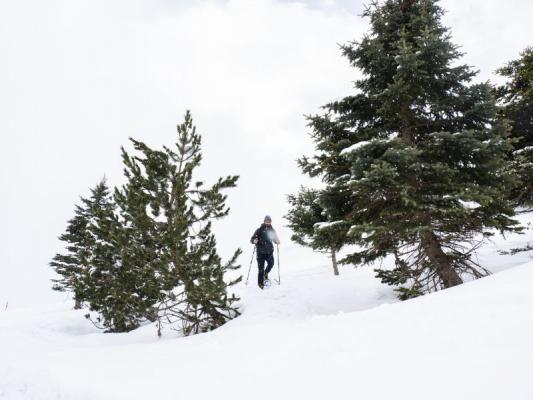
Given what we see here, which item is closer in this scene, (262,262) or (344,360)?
(344,360)

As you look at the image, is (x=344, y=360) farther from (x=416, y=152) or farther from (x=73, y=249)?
(x=73, y=249)

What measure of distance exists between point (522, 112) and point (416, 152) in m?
5.72

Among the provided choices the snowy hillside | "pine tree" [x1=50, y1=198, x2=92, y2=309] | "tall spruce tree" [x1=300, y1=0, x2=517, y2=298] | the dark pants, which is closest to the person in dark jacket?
the dark pants

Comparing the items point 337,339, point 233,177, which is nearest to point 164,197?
point 233,177

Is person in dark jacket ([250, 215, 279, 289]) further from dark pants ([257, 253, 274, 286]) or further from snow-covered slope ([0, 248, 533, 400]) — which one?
snow-covered slope ([0, 248, 533, 400])

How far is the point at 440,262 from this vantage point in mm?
8273

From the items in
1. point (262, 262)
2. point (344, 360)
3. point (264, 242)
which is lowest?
point (344, 360)

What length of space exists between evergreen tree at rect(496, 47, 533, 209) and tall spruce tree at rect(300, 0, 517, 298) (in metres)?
1.07

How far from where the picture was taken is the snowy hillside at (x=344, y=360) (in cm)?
344

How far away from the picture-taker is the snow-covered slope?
11.3 ft

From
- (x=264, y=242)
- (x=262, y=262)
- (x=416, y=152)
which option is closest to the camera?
(x=416, y=152)

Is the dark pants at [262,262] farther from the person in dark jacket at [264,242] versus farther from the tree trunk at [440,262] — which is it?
the tree trunk at [440,262]

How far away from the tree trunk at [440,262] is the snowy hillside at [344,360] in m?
2.33

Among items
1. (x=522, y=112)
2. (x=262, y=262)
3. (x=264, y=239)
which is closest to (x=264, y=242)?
(x=264, y=239)
